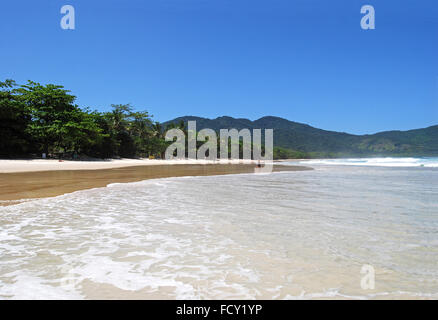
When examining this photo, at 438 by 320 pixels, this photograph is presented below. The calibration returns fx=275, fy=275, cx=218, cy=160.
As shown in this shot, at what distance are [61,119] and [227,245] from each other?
4443 cm

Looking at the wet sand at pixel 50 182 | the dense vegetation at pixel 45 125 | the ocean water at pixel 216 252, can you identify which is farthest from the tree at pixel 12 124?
the ocean water at pixel 216 252

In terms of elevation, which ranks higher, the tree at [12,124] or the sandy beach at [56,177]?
the tree at [12,124]

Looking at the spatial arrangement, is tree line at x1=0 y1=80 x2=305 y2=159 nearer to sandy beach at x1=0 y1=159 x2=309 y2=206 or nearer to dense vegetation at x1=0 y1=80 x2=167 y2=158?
dense vegetation at x1=0 y1=80 x2=167 y2=158

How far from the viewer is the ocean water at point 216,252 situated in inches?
106

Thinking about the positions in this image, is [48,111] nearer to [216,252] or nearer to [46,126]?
[46,126]

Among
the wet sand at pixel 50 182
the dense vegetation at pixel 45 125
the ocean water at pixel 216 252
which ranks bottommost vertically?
the ocean water at pixel 216 252

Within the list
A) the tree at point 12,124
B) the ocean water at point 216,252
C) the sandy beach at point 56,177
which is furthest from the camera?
the tree at point 12,124

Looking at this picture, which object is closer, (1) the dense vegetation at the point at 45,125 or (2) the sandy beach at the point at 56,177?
(2) the sandy beach at the point at 56,177

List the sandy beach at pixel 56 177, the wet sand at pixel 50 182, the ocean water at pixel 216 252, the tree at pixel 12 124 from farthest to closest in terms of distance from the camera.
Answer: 1. the tree at pixel 12 124
2. the sandy beach at pixel 56 177
3. the wet sand at pixel 50 182
4. the ocean water at pixel 216 252

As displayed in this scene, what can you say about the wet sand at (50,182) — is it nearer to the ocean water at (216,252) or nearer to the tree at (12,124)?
the ocean water at (216,252)

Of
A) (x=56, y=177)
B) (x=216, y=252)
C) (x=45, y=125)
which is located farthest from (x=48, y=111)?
(x=216, y=252)

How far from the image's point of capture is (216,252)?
12.4 feet

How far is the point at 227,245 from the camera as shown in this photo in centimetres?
407
